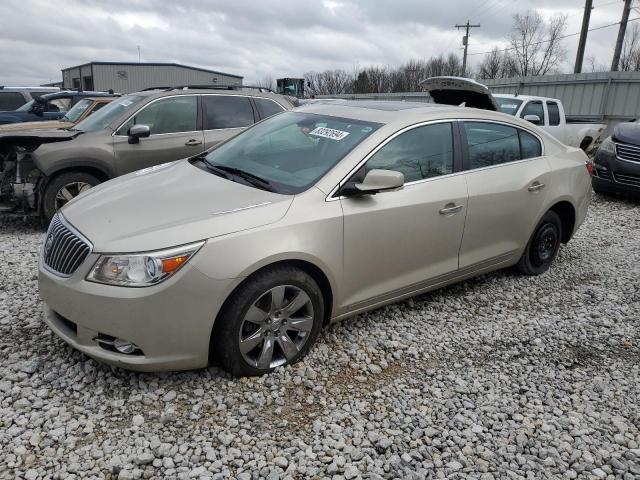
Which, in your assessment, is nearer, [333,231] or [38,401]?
Result: [38,401]

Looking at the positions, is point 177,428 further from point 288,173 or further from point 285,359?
point 288,173

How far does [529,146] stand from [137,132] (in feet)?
14.5

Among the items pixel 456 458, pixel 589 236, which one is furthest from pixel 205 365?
pixel 589 236

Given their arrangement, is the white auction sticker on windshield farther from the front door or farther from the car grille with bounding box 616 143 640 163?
the car grille with bounding box 616 143 640 163

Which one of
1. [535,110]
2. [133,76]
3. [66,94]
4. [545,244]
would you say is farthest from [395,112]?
[133,76]

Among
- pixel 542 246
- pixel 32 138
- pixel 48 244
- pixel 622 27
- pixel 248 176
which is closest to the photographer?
pixel 48 244

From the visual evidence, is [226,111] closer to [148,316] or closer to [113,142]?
[113,142]

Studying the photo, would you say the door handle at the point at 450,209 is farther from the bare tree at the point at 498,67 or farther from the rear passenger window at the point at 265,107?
the bare tree at the point at 498,67

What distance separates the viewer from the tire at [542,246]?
486 centimetres

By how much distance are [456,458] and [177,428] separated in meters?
1.46

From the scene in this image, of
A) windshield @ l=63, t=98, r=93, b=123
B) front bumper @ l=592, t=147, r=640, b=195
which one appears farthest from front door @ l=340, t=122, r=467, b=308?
windshield @ l=63, t=98, r=93, b=123

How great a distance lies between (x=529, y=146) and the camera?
4672 mm

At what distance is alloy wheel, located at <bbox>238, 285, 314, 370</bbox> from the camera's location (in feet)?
9.80

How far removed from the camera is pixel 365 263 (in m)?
3.41
